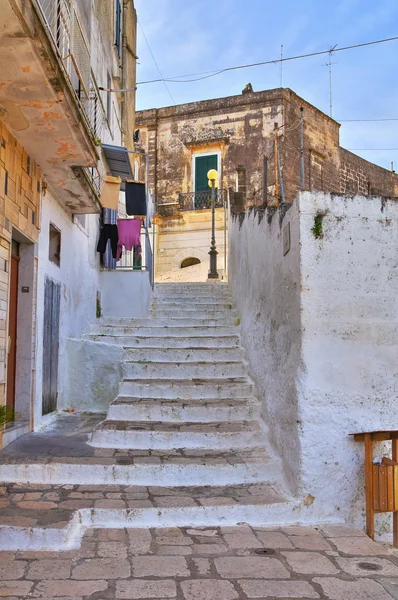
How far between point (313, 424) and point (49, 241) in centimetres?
431

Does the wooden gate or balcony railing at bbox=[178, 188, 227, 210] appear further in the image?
balcony railing at bbox=[178, 188, 227, 210]

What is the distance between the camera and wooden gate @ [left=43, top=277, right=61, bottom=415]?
6504 millimetres

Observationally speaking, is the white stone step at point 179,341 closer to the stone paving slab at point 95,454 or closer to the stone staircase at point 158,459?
the stone staircase at point 158,459

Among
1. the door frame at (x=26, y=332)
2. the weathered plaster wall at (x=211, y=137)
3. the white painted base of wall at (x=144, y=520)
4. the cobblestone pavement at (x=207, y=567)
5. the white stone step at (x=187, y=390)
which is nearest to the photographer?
the cobblestone pavement at (x=207, y=567)

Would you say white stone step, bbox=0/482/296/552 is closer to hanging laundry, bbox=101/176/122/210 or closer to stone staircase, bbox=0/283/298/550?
stone staircase, bbox=0/283/298/550

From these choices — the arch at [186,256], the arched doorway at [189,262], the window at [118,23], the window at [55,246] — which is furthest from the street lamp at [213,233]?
the window at [55,246]

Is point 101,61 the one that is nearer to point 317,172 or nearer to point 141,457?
point 141,457

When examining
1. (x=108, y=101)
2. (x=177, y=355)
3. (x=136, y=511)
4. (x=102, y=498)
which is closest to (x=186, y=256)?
(x=108, y=101)

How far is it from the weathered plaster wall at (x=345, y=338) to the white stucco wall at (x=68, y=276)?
336 cm

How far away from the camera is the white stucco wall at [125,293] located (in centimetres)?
1006

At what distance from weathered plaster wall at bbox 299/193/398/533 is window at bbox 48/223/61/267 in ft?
13.1

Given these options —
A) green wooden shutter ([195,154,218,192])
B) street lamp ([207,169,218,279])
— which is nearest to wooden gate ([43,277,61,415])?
street lamp ([207,169,218,279])

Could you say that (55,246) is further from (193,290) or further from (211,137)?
(211,137)

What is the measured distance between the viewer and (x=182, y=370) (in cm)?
673
